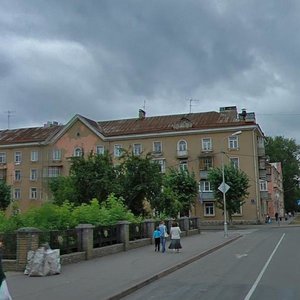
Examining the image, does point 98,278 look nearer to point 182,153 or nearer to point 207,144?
point 207,144

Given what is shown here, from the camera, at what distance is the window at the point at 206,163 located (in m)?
65.9

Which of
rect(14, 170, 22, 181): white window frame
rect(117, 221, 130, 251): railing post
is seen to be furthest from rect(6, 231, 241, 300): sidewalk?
rect(14, 170, 22, 181): white window frame

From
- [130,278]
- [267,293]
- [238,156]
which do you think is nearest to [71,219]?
[130,278]

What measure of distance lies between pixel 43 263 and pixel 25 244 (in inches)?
66.4

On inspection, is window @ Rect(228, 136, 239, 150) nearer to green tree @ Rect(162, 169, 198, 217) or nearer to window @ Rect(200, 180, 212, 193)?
window @ Rect(200, 180, 212, 193)

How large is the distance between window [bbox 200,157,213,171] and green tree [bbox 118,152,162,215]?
86.7ft

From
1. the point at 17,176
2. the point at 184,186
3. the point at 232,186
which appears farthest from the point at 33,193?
the point at 232,186

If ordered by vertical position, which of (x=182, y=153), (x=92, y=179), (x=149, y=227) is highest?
(x=182, y=153)

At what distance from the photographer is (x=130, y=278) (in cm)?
1380

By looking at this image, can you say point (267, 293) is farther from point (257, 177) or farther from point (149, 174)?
point (257, 177)

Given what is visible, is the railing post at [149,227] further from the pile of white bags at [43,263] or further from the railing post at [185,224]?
the pile of white bags at [43,263]

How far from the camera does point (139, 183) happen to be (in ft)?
130

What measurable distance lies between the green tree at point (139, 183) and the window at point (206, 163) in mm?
26435

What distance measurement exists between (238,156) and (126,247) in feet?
141
